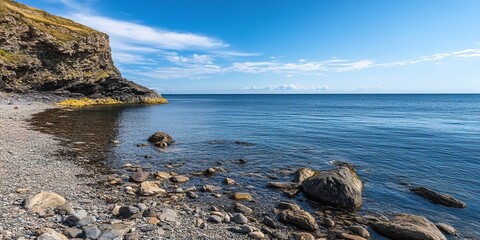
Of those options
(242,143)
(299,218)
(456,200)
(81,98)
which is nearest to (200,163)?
(242,143)

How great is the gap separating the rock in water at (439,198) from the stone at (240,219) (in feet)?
34.9

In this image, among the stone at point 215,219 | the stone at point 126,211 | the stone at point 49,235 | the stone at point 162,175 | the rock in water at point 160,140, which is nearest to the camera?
the stone at point 49,235

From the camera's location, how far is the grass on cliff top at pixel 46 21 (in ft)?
276

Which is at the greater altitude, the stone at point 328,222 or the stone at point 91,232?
the stone at point 91,232

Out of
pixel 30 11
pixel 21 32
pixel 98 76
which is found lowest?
pixel 98 76

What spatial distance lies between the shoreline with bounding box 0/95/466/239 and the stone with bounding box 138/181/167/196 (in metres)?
0.31

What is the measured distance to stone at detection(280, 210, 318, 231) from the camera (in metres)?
11.6

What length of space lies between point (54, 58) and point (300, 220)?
321 feet

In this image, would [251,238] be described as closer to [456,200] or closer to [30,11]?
[456,200]

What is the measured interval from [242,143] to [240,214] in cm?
1942

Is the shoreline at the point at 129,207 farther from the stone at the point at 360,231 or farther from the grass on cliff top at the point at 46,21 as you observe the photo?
the grass on cliff top at the point at 46,21

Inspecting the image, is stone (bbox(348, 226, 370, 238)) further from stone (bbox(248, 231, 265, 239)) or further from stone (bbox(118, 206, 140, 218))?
stone (bbox(118, 206, 140, 218))

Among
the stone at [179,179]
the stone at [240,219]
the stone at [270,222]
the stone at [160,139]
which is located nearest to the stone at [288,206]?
the stone at [270,222]

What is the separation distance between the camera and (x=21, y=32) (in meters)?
78.6
